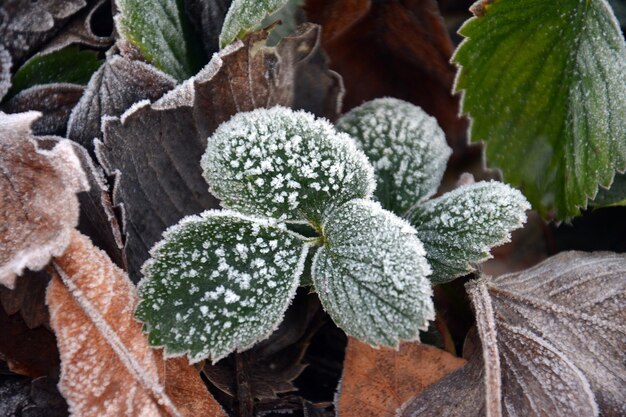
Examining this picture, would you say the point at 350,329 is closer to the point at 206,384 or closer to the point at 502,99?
the point at 206,384

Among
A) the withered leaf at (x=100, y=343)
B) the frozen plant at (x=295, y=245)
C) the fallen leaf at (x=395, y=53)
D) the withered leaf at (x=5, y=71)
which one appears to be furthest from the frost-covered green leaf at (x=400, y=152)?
the withered leaf at (x=5, y=71)

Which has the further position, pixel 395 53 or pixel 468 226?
pixel 395 53

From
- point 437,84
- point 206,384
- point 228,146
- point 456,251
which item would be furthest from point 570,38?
point 206,384

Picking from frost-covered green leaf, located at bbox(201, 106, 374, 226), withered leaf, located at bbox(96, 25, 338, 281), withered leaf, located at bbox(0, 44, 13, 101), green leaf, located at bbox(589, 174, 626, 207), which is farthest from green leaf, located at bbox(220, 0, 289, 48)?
green leaf, located at bbox(589, 174, 626, 207)

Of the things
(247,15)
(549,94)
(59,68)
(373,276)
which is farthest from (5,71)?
(549,94)

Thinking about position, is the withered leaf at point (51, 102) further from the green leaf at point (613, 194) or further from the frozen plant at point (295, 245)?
the green leaf at point (613, 194)

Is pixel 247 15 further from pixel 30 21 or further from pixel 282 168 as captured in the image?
pixel 30 21
